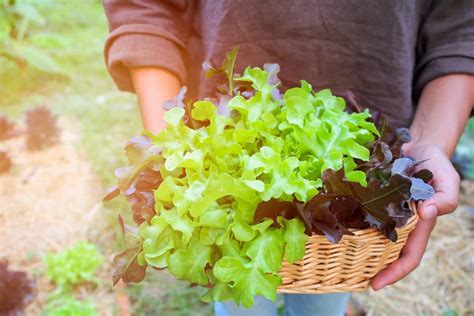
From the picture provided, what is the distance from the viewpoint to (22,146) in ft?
9.01

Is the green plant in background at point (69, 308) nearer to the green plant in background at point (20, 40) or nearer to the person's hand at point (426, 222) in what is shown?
the person's hand at point (426, 222)

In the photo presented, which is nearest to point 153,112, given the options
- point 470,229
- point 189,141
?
point 189,141

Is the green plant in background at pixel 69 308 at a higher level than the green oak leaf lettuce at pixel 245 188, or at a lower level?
lower

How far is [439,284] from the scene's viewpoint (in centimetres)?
208

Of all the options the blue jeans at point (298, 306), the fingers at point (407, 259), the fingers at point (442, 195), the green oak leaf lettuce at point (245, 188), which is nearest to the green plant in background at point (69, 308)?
the blue jeans at point (298, 306)

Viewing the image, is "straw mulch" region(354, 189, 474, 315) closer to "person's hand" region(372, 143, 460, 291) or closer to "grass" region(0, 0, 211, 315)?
"grass" region(0, 0, 211, 315)

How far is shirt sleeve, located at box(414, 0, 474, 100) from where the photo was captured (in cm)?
120

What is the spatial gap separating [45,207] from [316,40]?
1.58 metres

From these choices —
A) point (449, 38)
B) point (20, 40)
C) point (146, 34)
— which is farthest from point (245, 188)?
point (20, 40)

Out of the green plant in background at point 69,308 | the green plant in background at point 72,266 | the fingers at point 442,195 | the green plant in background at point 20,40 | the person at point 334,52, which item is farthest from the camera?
the green plant in background at point 20,40

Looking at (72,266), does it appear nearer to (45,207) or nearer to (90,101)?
(45,207)

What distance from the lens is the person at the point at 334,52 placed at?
1.10 meters

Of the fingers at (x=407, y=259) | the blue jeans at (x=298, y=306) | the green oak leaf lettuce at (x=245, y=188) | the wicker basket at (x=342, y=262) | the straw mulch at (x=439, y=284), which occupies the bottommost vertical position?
the straw mulch at (x=439, y=284)

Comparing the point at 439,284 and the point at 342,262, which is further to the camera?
the point at 439,284
